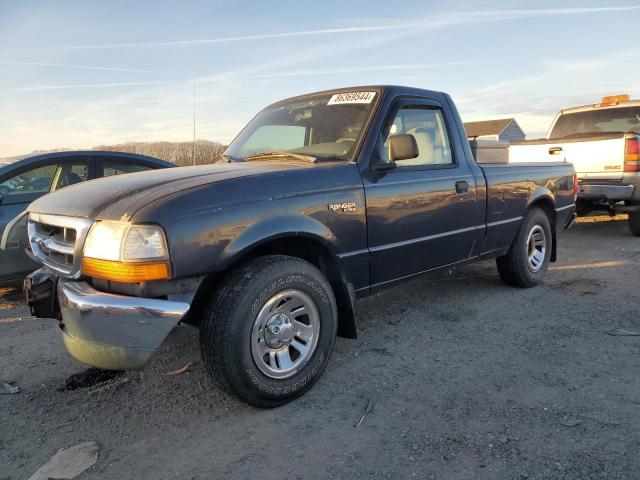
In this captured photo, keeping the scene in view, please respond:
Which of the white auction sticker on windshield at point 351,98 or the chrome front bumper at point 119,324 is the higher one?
the white auction sticker on windshield at point 351,98

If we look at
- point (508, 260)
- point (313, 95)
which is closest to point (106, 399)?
point (313, 95)

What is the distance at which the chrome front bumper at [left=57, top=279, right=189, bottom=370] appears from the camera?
95.9 inches

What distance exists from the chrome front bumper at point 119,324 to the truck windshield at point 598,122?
866 centimetres

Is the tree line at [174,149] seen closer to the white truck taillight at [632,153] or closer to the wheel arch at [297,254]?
the white truck taillight at [632,153]

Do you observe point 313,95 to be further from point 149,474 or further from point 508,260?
point 149,474

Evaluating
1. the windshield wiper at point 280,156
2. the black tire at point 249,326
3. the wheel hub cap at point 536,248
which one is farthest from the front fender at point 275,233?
the wheel hub cap at point 536,248

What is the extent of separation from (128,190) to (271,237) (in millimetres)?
831

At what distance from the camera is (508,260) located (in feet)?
16.6

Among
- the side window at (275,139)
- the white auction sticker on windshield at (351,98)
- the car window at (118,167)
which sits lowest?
the car window at (118,167)

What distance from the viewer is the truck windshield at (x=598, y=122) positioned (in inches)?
349

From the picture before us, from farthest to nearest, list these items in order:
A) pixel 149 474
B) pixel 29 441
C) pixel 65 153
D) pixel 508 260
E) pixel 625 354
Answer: pixel 65 153, pixel 508 260, pixel 625 354, pixel 29 441, pixel 149 474

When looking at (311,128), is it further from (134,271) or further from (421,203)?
(134,271)

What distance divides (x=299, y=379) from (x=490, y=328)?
1876mm

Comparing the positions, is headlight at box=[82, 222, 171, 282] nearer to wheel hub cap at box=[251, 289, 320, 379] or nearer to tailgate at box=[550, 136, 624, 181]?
wheel hub cap at box=[251, 289, 320, 379]
